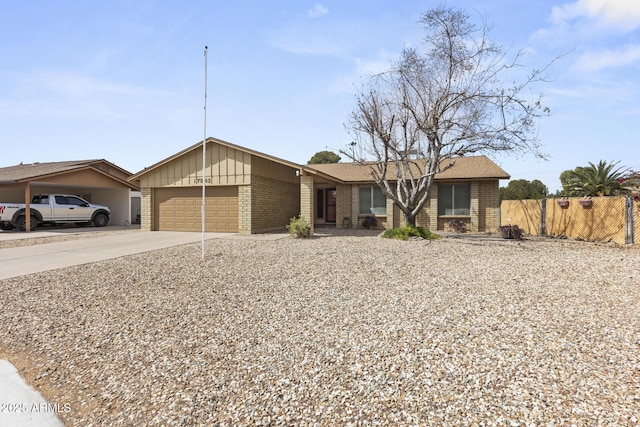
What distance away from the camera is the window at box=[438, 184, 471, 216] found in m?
16.2

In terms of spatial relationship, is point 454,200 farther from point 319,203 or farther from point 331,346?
point 331,346

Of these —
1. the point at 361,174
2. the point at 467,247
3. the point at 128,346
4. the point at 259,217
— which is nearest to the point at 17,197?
the point at 259,217

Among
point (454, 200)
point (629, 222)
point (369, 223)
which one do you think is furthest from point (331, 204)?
point (629, 222)

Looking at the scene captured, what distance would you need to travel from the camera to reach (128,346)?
368cm

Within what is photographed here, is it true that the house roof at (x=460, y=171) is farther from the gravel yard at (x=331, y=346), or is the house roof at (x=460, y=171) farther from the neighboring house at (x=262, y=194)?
the gravel yard at (x=331, y=346)

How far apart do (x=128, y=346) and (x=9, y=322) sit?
213cm

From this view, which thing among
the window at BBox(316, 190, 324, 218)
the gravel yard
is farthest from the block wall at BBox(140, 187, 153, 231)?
the gravel yard

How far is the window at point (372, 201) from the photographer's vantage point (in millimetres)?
17484

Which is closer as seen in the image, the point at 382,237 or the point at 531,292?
the point at 531,292

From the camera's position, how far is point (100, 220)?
19.5 meters

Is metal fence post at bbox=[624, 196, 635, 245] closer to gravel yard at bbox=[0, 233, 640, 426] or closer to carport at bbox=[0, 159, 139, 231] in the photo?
gravel yard at bbox=[0, 233, 640, 426]

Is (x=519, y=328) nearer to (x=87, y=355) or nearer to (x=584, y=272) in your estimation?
(x=584, y=272)

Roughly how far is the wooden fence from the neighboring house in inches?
50.5

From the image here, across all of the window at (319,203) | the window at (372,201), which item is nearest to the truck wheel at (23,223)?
the window at (319,203)
